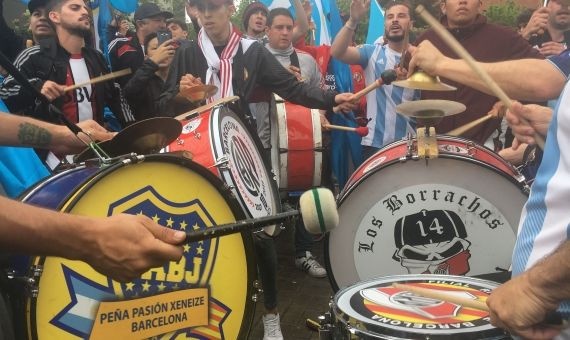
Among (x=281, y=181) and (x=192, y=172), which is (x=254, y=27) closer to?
(x=281, y=181)

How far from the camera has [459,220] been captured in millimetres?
2793

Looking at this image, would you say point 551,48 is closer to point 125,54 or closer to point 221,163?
point 221,163

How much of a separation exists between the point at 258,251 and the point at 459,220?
3.69ft

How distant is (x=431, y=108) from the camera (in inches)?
109

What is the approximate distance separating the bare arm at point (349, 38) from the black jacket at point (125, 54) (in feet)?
6.43

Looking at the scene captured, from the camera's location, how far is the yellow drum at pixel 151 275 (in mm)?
1890

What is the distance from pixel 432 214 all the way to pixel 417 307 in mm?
1060

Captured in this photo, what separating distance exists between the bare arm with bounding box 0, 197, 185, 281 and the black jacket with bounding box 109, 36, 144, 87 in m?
4.18

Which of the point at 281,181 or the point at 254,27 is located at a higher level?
the point at 254,27

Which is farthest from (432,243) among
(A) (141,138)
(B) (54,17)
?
(B) (54,17)

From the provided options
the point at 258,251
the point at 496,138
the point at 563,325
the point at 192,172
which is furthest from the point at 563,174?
the point at 496,138

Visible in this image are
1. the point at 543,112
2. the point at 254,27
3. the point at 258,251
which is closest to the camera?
the point at 543,112

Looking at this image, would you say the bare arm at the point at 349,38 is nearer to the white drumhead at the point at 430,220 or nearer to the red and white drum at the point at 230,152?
the red and white drum at the point at 230,152

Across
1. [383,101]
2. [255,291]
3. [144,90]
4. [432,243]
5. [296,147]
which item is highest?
[144,90]
